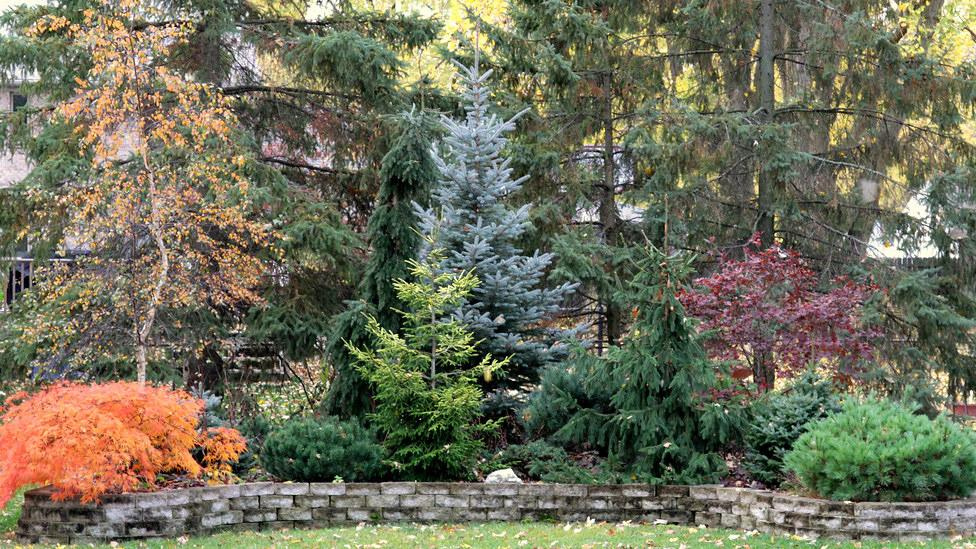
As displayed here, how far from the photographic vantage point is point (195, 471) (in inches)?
368

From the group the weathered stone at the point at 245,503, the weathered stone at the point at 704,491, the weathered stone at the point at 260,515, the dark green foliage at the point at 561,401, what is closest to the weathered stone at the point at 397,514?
the weathered stone at the point at 260,515

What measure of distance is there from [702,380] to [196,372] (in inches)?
327

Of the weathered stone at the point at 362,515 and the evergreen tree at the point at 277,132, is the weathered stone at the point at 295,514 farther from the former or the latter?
the evergreen tree at the point at 277,132

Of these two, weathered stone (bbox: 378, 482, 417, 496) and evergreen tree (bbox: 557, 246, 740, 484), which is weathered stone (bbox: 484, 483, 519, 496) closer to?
weathered stone (bbox: 378, 482, 417, 496)

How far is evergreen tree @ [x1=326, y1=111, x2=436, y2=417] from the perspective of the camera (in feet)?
37.9

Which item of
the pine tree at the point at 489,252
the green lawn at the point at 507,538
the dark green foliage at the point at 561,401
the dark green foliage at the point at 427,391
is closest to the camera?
the green lawn at the point at 507,538

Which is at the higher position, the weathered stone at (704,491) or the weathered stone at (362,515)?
the weathered stone at (704,491)

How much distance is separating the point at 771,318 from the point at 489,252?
10.7 feet

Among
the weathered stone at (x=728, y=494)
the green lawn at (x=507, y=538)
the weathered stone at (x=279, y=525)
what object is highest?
the weathered stone at (x=728, y=494)

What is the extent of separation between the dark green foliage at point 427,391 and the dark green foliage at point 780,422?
96.4 inches

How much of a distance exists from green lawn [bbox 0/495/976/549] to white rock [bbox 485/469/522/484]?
57cm

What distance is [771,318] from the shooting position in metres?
12.4

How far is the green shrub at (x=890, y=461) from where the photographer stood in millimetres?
8719

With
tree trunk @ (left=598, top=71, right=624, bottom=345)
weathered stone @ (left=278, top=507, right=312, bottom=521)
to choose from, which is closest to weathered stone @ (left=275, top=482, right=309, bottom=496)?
weathered stone @ (left=278, top=507, right=312, bottom=521)
